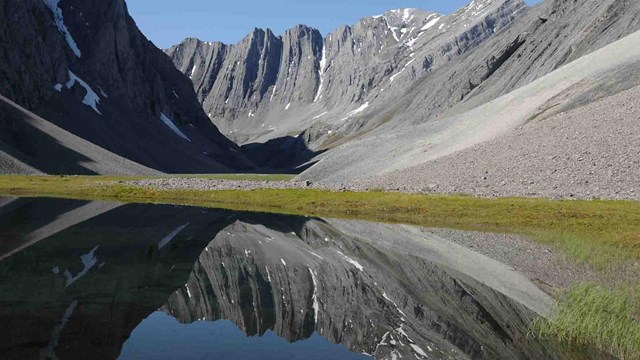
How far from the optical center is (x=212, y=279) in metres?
29.3

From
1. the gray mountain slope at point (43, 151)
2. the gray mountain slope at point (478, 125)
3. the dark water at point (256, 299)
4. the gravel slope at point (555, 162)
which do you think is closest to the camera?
the dark water at point (256, 299)

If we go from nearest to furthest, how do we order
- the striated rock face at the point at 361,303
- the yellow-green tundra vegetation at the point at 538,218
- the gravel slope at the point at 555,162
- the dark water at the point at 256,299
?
the yellow-green tundra vegetation at the point at 538,218 → the dark water at the point at 256,299 → the striated rock face at the point at 361,303 → the gravel slope at the point at 555,162

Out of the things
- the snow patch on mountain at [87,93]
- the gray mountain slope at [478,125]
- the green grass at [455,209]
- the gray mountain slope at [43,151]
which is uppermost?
the snow patch on mountain at [87,93]

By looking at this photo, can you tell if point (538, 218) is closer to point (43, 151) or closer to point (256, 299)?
point (256, 299)

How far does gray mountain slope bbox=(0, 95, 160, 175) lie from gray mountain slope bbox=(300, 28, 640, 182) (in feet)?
186

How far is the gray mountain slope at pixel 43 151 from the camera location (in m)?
119

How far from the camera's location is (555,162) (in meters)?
70.0

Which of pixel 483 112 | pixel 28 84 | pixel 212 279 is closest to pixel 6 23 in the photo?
pixel 28 84

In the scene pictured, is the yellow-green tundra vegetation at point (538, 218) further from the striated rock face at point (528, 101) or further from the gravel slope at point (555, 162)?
the striated rock face at point (528, 101)

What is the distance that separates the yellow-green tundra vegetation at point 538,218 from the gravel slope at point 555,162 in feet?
21.5

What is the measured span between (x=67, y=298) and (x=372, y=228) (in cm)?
3013

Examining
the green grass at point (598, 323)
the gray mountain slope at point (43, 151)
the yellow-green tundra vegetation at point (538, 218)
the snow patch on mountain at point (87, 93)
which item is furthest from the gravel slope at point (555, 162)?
the snow patch on mountain at point (87, 93)

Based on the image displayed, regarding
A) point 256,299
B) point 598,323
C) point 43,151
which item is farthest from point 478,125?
point 43,151

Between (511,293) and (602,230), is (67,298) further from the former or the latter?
(602,230)
